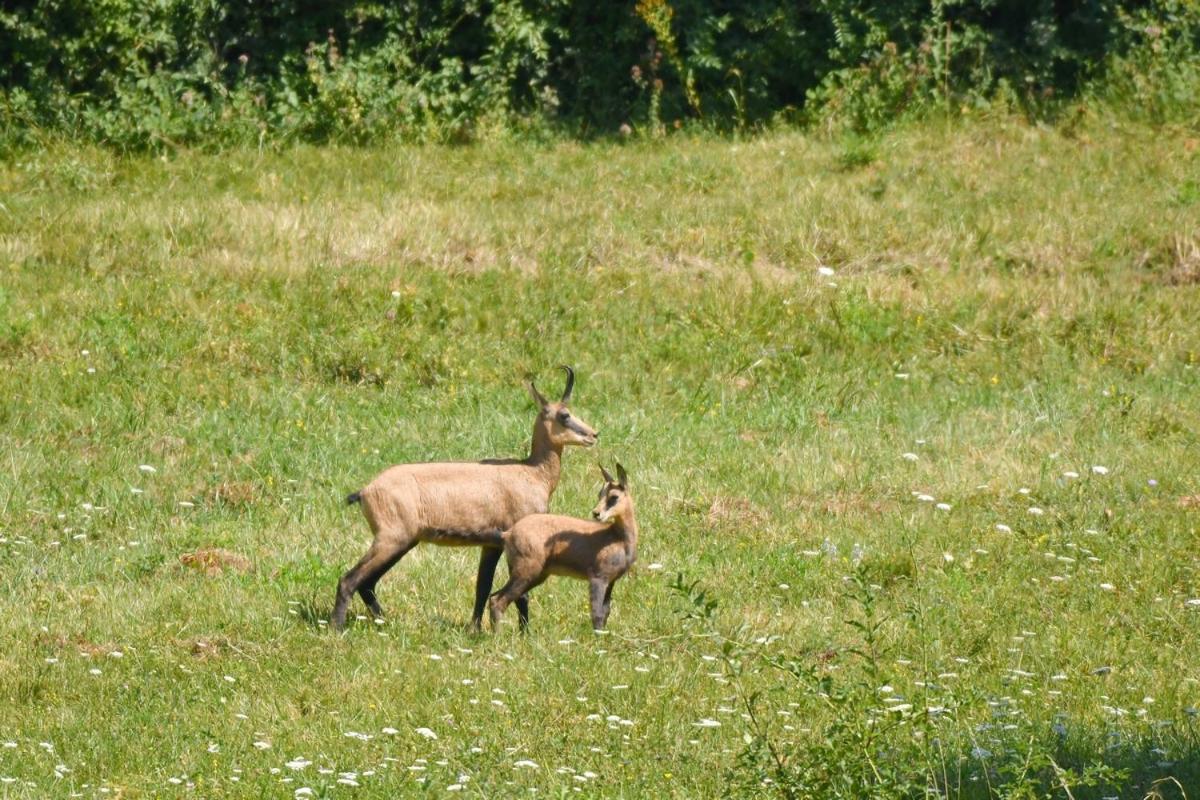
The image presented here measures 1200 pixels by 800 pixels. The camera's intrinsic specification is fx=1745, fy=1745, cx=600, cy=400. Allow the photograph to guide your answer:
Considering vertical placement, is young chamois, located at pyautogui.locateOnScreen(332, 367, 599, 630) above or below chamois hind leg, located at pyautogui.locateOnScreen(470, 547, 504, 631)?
above

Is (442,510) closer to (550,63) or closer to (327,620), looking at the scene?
(327,620)

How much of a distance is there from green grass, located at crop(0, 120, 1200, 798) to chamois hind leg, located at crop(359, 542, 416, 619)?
34 centimetres

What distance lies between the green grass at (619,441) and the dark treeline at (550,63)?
95 centimetres

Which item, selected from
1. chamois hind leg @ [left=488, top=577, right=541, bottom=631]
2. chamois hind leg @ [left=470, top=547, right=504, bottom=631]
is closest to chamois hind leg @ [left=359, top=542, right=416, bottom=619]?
chamois hind leg @ [left=470, top=547, right=504, bottom=631]

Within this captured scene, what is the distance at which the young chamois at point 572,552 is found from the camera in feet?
30.8

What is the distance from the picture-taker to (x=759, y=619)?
9961 millimetres

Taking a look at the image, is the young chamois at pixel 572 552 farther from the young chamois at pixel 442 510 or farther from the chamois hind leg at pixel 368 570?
the chamois hind leg at pixel 368 570

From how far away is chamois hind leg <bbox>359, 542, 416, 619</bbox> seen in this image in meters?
9.55

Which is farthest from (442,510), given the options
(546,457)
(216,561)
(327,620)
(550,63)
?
(550,63)

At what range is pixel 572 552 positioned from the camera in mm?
9398

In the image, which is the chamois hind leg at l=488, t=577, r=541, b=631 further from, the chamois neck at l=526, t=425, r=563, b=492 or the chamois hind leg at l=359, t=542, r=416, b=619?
the chamois neck at l=526, t=425, r=563, b=492

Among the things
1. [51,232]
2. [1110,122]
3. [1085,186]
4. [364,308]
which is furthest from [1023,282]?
[51,232]

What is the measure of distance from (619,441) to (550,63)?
431 inches

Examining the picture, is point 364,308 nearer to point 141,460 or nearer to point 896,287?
point 141,460
